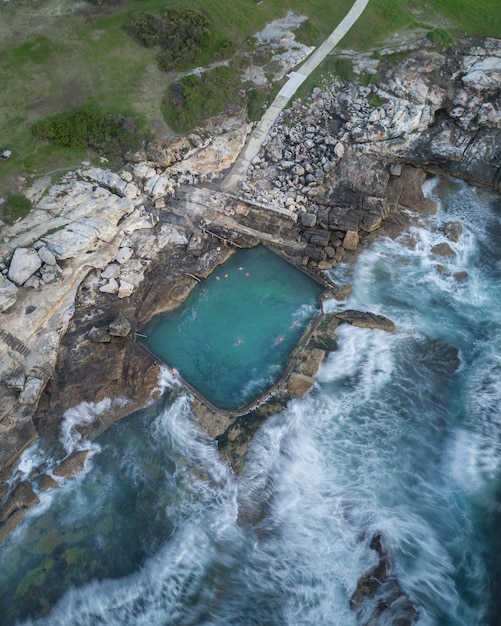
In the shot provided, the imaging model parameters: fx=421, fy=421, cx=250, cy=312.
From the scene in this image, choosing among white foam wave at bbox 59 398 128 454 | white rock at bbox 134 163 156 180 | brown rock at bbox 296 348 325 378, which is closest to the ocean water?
white foam wave at bbox 59 398 128 454

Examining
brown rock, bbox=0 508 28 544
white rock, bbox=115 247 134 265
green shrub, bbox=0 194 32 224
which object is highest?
green shrub, bbox=0 194 32 224

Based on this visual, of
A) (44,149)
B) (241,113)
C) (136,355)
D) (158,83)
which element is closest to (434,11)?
(241,113)

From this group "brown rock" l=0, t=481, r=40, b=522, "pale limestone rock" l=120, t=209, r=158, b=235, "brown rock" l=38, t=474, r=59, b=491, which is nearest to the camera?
"brown rock" l=0, t=481, r=40, b=522

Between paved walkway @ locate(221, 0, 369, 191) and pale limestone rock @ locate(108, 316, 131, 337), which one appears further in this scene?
paved walkway @ locate(221, 0, 369, 191)

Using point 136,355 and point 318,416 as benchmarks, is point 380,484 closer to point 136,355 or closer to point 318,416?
point 318,416

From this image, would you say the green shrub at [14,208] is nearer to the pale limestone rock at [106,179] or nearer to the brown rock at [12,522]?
the pale limestone rock at [106,179]

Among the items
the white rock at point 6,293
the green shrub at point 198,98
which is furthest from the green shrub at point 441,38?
the white rock at point 6,293

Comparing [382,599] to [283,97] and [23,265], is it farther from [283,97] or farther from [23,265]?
[283,97]

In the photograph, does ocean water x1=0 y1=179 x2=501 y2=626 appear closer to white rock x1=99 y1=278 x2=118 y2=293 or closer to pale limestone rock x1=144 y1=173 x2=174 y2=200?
white rock x1=99 y1=278 x2=118 y2=293
